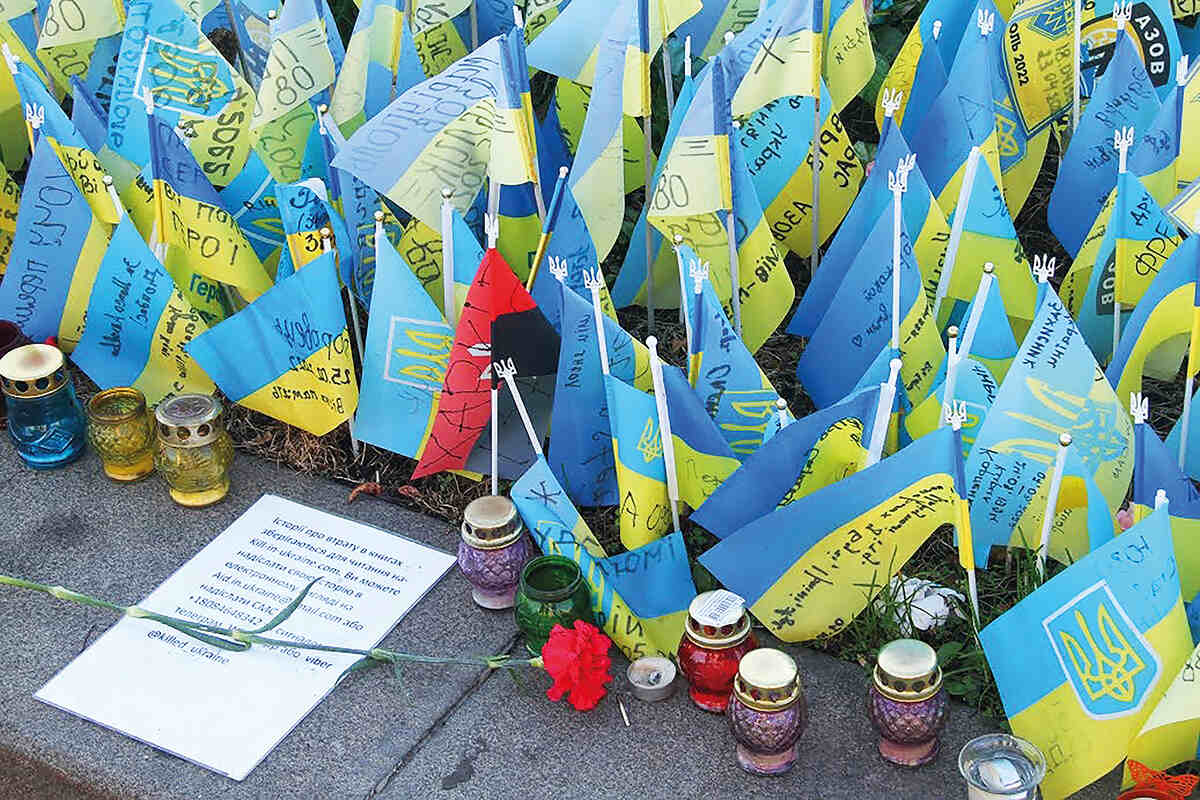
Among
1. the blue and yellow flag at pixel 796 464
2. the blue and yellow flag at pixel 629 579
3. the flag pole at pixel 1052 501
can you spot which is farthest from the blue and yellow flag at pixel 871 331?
the blue and yellow flag at pixel 629 579

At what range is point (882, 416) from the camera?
260 centimetres

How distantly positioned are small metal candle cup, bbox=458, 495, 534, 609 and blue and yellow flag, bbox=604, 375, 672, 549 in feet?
0.70

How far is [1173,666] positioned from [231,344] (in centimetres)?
203

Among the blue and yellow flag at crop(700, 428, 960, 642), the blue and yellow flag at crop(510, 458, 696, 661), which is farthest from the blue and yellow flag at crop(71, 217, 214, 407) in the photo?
the blue and yellow flag at crop(700, 428, 960, 642)

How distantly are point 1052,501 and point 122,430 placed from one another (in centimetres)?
201

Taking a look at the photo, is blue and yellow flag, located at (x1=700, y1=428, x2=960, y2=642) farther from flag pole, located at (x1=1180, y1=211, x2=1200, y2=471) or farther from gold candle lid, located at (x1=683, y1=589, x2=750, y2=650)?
flag pole, located at (x1=1180, y1=211, x2=1200, y2=471)

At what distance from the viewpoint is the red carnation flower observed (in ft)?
8.55

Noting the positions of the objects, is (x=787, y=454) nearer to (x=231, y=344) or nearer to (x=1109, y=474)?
(x=1109, y=474)

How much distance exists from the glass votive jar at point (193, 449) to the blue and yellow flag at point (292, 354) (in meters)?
0.10

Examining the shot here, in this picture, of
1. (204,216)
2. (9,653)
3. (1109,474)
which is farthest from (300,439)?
(1109,474)

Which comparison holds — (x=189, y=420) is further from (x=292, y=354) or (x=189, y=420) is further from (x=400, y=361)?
(x=400, y=361)

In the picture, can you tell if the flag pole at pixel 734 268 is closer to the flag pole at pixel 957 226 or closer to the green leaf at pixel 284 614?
the flag pole at pixel 957 226

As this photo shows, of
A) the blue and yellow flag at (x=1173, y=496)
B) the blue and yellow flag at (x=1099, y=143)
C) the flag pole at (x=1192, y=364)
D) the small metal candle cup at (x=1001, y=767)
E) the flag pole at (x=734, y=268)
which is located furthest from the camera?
the blue and yellow flag at (x=1099, y=143)

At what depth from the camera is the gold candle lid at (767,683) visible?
2.40 m
